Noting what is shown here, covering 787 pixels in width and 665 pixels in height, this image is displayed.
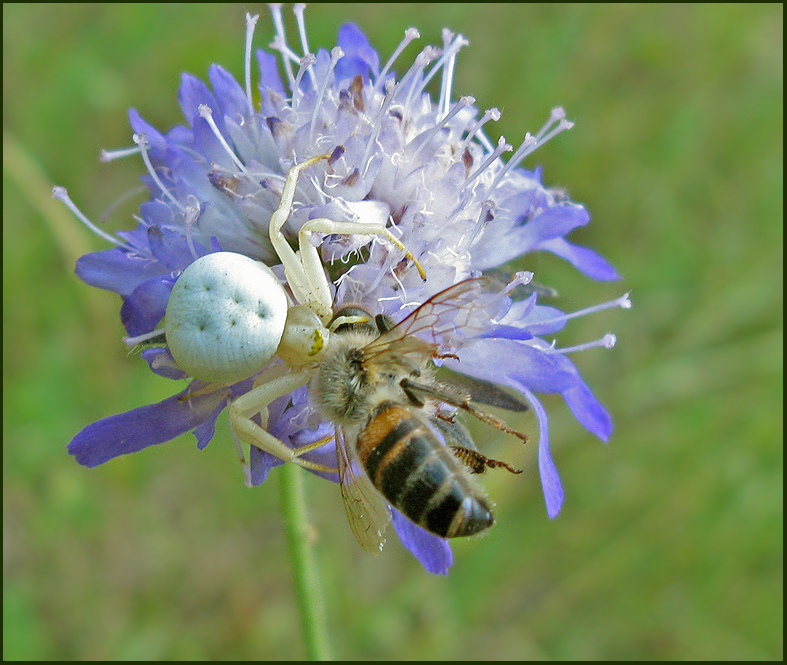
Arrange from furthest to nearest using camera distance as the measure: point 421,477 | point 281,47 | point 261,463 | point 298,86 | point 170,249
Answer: point 281,47
point 298,86
point 170,249
point 261,463
point 421,477

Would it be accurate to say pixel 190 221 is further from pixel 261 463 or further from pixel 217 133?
pixel 261 463

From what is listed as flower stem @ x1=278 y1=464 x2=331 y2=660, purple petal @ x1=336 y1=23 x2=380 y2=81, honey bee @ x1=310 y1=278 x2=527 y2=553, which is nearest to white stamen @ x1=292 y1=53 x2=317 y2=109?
purple petal @ x1=336 y1=23 x2=380 y2=81

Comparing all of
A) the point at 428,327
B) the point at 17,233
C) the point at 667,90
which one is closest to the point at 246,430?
the point at 428,327

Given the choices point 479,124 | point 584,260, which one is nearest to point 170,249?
point 479,124

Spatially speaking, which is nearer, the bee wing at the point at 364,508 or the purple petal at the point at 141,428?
the bee wing at the point at 364,508

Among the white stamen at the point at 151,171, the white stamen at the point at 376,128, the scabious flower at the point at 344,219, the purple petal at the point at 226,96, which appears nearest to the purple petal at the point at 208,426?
the scabious flower at the point at 344,219

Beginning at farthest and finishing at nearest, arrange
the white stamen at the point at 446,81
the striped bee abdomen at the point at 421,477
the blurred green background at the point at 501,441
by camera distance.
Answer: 1. the blurred green background at the point at 501,441
2. the white stamen at the point at 446,81
3. the striped bee abdomen at the point at 421,477

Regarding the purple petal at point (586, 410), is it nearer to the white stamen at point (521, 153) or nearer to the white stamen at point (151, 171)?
the white stamen at point (521, 153)
